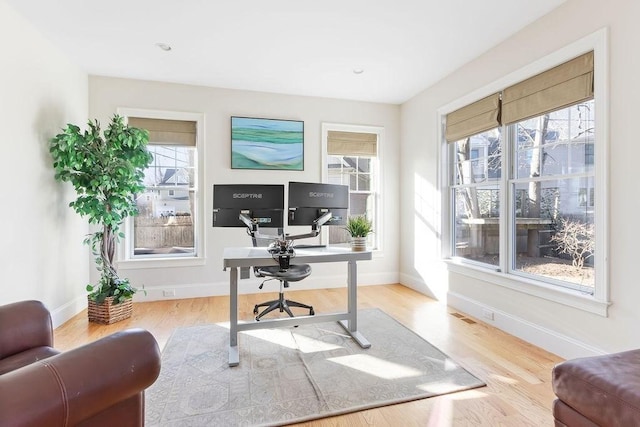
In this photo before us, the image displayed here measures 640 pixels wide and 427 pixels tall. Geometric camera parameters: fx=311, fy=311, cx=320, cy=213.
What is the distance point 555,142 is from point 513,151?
40 cm

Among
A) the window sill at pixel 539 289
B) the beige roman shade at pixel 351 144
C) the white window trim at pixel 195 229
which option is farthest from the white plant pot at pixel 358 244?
the white window trim at pixel 195 229

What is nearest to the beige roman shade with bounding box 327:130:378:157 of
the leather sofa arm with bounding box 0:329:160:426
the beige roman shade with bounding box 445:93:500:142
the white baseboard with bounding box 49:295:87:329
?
the beige roman shade with bounding box 445:93:500:142

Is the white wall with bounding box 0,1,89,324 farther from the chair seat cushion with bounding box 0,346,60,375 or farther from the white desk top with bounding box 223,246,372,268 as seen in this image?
the white desk top with bounding box 223,246,372,268

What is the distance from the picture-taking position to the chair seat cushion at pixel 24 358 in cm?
132

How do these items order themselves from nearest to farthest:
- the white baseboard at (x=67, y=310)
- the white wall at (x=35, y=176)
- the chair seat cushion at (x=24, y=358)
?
1. the chair seat cushion at (x=24, y=358)
2. the white wall at (x=35, y=176)
3. the white baseboard at (x=67, y=310)

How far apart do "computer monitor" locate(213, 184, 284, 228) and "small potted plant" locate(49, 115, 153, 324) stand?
1475 millimetres

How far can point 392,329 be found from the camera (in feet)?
9.78

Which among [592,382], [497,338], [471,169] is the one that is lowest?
[497,338]

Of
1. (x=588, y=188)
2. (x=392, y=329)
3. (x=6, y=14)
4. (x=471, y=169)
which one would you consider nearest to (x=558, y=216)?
(x=588, y=188)

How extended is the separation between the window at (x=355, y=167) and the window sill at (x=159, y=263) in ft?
6.04

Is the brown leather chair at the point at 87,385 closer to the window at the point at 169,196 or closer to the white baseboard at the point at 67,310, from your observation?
the white baseboard at the point at 67,310

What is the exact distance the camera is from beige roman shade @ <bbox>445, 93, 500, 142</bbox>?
3.12m

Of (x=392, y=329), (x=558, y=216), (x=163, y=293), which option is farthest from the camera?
(x=163, y=293)

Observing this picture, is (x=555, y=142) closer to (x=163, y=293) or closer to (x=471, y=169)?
(x=471, y=169)
